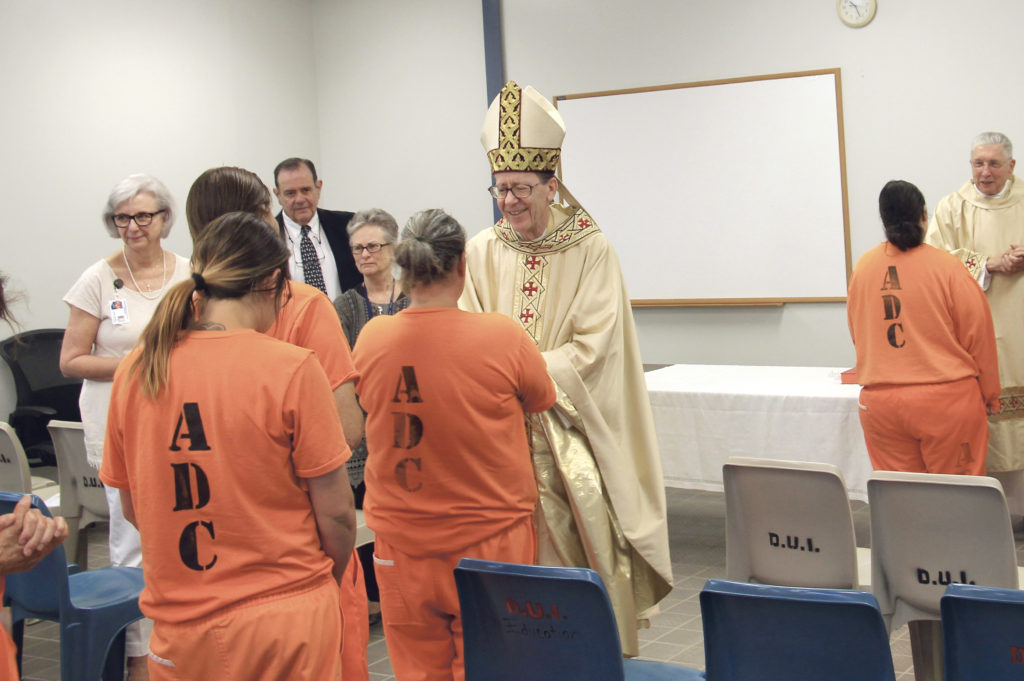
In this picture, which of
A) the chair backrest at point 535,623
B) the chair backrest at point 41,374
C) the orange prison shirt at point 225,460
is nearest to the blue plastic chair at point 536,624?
the chair backrest at point 535,623

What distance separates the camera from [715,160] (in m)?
6.93

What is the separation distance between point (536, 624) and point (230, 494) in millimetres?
663

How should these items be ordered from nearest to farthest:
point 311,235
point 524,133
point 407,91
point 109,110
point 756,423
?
point 524,133 → point 311,235 → point 756,423 → point 109,110 → point 407,91

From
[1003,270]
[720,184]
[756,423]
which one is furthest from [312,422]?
[720,184]

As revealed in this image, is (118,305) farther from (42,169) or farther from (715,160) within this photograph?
(715,160)

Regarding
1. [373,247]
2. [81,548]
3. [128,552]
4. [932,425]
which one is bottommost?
[81,548]

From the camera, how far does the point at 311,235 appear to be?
4.27 meters

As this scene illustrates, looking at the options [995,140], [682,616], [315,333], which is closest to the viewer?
[315,333]

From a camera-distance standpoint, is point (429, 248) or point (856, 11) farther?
point (856, 11)

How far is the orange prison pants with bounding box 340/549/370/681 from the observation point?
86.8 inches

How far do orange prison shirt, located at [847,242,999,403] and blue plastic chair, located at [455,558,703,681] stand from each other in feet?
7.14

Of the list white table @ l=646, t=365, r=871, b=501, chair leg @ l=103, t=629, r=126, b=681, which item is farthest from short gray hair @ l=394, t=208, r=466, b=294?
white table @ l=646, t=365, r=871, b=501

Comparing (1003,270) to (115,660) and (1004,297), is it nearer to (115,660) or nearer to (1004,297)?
(1004,297)

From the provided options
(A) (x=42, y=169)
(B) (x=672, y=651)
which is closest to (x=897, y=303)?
(B) (x=672, y=651)
